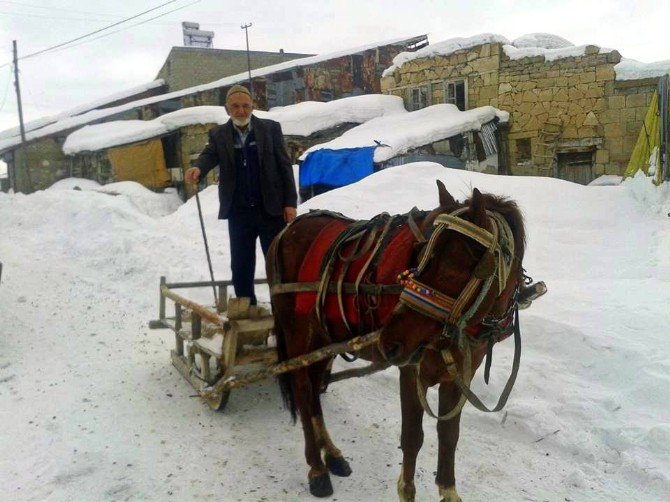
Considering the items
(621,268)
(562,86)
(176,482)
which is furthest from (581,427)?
(562,86)

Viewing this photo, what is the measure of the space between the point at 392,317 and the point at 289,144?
16164 mm

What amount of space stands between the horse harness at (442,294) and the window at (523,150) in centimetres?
1521

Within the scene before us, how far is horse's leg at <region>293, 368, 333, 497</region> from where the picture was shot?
3.06 m

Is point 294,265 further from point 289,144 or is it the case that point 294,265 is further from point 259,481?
point 289,144

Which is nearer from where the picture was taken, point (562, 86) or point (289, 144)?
point (562, 86)

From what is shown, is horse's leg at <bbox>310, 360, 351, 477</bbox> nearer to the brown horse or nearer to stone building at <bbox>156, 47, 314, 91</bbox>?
the brown horse

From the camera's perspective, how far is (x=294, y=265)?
3.49 metres

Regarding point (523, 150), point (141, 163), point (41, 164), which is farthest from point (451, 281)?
point (41, 164)

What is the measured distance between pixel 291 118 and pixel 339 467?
16413 mm

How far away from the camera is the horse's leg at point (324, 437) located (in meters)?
3.27

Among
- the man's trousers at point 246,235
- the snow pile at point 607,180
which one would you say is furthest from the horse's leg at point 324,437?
the snow pile at point 607,180

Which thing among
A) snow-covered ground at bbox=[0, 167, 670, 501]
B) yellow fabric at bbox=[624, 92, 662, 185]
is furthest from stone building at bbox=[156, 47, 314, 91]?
yellow fabric at bbox=[624, 92, 662, 185]

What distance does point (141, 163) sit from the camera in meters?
18.9

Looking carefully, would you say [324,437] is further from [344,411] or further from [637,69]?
[637,69]
